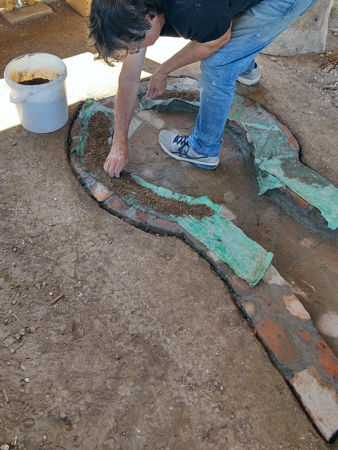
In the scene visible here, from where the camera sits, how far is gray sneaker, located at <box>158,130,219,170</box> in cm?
303

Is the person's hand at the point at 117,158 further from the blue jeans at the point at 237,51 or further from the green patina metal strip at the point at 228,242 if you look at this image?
the blue jeans at the point at 237,51

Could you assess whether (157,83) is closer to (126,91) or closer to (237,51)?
(126,91)

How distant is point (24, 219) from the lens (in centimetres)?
A: 266

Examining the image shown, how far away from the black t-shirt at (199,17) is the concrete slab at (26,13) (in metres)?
3.09

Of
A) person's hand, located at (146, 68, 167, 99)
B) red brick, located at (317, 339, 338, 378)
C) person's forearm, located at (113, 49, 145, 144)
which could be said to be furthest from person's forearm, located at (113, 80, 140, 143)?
red brick, located at (317, 339, 338, 378)

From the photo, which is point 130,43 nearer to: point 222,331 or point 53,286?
point 53,286

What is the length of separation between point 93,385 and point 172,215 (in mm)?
1203

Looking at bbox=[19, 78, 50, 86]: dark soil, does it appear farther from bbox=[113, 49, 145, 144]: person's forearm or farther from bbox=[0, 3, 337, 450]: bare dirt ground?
bbox=[113, 49, 145, 144]: person's forearm

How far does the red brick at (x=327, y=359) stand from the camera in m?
2.08

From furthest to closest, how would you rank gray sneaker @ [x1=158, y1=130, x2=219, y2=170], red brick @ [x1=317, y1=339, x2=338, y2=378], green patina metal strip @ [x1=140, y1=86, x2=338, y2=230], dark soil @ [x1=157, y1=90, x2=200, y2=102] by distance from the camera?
dark soil @ [x1=157, y1=90, x2=200, y2=102] → gray sneaker @ [x1=158, y1=130, x2=219, y2=170] → green patina metal strip @ [x1=140, y1=86, x2=338, y2=230] → red brick @ [x1=317, y1=339, x2=338, y2=378]

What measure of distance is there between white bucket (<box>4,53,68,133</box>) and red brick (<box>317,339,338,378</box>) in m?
2.51

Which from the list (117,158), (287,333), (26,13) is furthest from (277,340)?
(26,13)

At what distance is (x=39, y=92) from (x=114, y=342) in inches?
74.7

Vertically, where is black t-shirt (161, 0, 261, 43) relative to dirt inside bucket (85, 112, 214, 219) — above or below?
above
